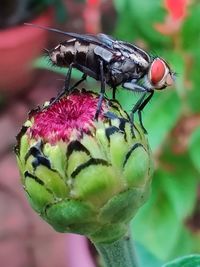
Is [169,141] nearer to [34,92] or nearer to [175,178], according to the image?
[175,178]

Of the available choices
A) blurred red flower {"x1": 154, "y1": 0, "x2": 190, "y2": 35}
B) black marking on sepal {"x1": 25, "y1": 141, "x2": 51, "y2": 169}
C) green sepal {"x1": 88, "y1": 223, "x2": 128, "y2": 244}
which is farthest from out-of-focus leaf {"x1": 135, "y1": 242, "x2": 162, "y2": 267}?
black marking on sepal {"x1": 25, "y1": 141, "x2": 51, "y2": 169}

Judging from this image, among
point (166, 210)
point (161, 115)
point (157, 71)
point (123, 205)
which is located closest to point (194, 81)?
point (161, 115)

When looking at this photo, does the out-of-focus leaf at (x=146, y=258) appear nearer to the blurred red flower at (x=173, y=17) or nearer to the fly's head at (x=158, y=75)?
the blurred red flower at (x=173, y=17)

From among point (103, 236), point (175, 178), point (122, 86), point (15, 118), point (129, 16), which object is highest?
point (15, 118)

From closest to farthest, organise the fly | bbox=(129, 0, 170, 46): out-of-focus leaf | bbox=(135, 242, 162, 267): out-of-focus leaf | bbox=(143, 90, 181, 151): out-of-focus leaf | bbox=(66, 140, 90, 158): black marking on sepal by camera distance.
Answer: bbox=(66, 140, 90, 158): black marking on sepal < the fly < bbox=(135, 242, 162, 267): out-of-focus leaf < bbox=(143, 90, 181, 151): out-of-focus leaf < bbox=(129, 0, 170, 46): out-of-focus leaf

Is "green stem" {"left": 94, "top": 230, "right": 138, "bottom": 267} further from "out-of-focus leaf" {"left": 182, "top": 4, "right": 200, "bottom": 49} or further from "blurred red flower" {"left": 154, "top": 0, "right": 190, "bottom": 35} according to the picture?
"out-of-focus leaf" {"left": 182, "top": 4, "right": 200, "bottom": 49}

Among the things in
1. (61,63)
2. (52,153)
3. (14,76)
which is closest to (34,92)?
(14,76)

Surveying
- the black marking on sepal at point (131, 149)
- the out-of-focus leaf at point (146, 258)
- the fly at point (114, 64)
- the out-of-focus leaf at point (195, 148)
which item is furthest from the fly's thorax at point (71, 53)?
the out-of-focus leaf at point (195, 148)
